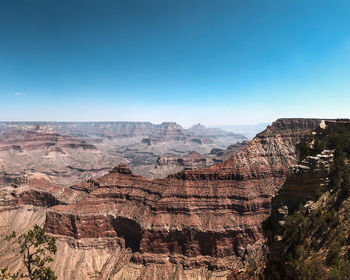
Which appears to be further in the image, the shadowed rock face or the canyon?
the shadowed rock face

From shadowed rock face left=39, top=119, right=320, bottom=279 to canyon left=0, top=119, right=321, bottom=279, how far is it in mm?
302

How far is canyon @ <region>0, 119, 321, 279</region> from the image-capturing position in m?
75.1

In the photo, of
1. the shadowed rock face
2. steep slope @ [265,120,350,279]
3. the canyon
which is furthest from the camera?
the shadowed rock face

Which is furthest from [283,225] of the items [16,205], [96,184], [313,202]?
[16,205]

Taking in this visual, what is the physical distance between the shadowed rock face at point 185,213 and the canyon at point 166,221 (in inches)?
11.9

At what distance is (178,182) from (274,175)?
37.2 m

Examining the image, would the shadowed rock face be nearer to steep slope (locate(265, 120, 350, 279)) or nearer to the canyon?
the canyon

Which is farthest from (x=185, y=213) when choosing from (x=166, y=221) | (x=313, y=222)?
(x=313, y=222)

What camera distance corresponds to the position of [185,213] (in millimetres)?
81438

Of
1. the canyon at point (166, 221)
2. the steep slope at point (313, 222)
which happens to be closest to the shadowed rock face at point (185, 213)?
the canyon at point (166, 221)

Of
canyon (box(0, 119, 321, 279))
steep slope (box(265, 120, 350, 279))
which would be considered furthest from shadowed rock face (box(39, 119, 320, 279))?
steep slope (box(265, 120, 350, 279))

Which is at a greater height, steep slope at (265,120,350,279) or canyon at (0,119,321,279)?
steep slope at (265,120,350,279)

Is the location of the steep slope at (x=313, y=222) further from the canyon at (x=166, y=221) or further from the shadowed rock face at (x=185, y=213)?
the shadowed rock face at (x=185, y=213)

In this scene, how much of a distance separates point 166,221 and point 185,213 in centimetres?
685
